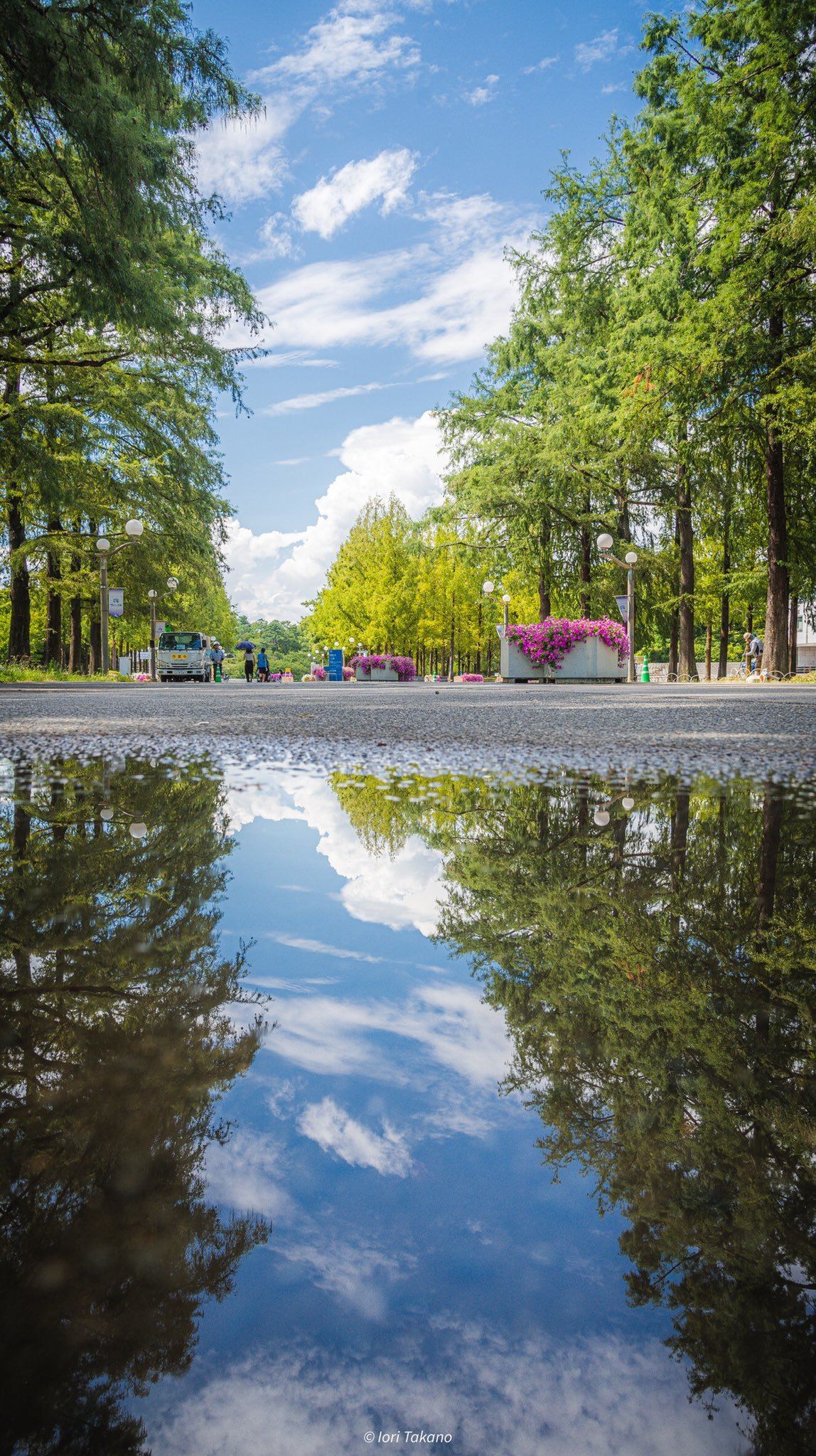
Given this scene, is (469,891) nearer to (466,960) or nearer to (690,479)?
(466,960)

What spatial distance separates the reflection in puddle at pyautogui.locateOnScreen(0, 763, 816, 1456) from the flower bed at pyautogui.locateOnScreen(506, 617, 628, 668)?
30.7m

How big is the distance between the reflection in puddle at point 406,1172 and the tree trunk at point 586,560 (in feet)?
118

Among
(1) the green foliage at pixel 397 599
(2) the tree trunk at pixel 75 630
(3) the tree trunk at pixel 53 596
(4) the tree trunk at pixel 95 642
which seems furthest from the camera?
(1) the green foliage at pixel 397 599

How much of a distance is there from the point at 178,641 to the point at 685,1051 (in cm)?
4160

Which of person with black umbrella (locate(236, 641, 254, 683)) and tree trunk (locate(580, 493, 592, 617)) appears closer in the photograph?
tree trunk (locate(580, 493, 592, 617))

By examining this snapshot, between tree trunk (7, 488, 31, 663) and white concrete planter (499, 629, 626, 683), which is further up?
tree trunk (7, 488, 31, 663)

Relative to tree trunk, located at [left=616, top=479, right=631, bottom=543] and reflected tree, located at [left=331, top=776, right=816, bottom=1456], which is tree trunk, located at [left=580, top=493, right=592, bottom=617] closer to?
tree trunk, located at [left=616, top=479, right=631, bottom=543]

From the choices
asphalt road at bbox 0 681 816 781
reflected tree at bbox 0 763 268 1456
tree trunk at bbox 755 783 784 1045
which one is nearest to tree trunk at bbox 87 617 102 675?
asphalt road at bbox 0 681 816 781

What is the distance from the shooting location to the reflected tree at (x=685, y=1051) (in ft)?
2.92

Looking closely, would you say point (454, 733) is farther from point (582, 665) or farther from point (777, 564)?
point (582, 665)

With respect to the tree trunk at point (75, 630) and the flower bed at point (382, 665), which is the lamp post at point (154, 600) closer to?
the tree trunk at point (75, 630)

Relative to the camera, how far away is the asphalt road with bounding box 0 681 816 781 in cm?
594

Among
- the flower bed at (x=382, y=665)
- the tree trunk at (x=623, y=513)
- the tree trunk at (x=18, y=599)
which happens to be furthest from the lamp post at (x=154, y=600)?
the tree trunk at (x=623, y=513)

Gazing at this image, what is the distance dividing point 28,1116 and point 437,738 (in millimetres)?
6579
